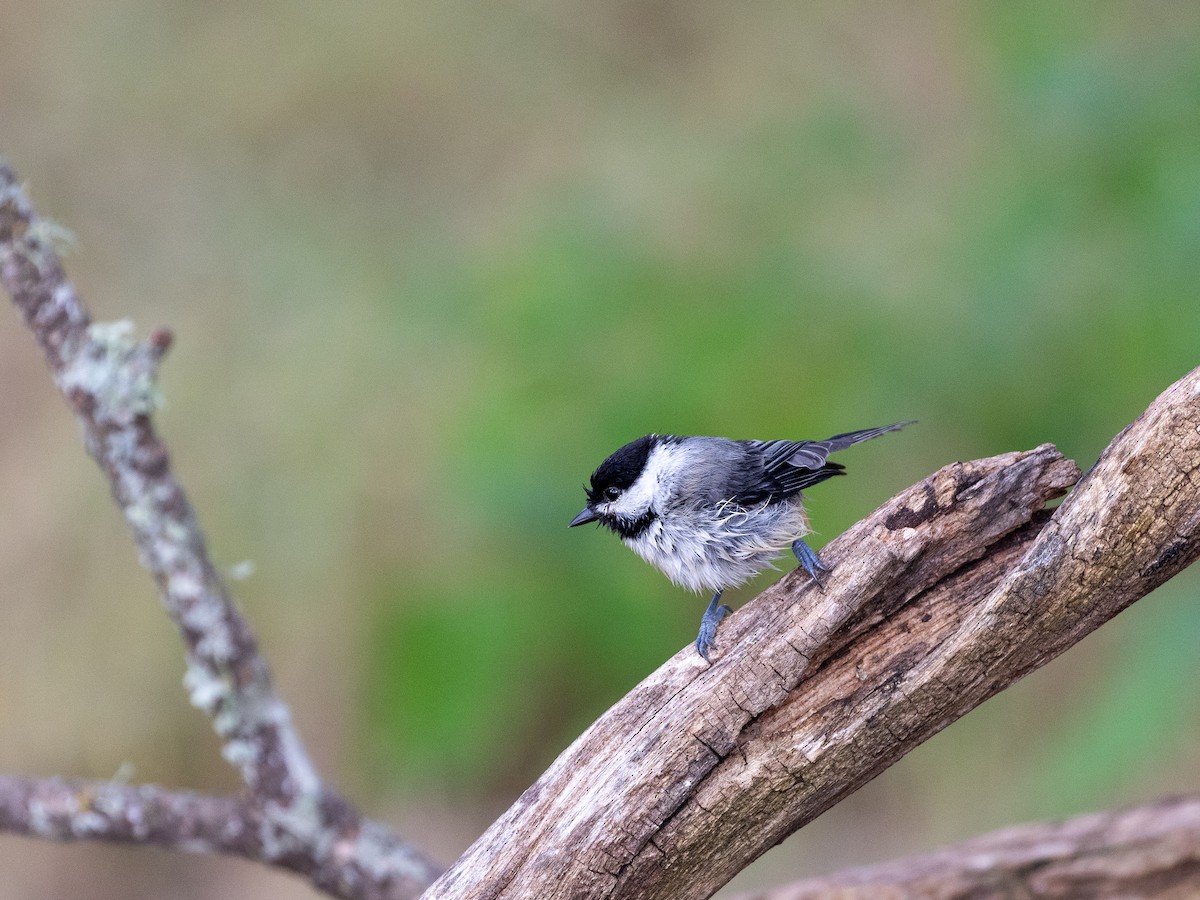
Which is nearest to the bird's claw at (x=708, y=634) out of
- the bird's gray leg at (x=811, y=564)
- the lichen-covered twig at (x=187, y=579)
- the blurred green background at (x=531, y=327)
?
the bird's gray leg at (x=811, y=564)

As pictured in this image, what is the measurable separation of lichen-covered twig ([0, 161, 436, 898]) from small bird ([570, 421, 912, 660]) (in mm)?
1148

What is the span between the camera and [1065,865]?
283cm

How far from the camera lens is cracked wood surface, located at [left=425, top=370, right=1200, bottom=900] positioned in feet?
7.57

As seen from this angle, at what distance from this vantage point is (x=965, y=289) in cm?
450

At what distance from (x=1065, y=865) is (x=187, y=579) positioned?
8.16 feet

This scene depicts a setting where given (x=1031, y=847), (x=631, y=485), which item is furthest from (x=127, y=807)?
(x=1031, y=847)

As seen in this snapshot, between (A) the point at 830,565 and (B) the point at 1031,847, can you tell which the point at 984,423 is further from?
(A) the point at 830,565

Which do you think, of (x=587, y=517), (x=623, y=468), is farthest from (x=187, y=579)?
(x=623, y=468)

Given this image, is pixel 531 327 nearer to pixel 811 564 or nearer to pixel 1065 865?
pixel 811 564

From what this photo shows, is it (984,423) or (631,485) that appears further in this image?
(984,423)

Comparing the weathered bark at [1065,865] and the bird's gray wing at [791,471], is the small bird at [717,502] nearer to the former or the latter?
the bird's gray wing at [791,471]

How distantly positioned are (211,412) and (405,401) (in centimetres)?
96

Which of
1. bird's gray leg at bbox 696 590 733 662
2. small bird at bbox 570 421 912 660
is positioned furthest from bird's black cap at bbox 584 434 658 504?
bird's gray leg at bbox 696 590 733 662

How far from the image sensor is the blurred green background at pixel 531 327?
4.36m
